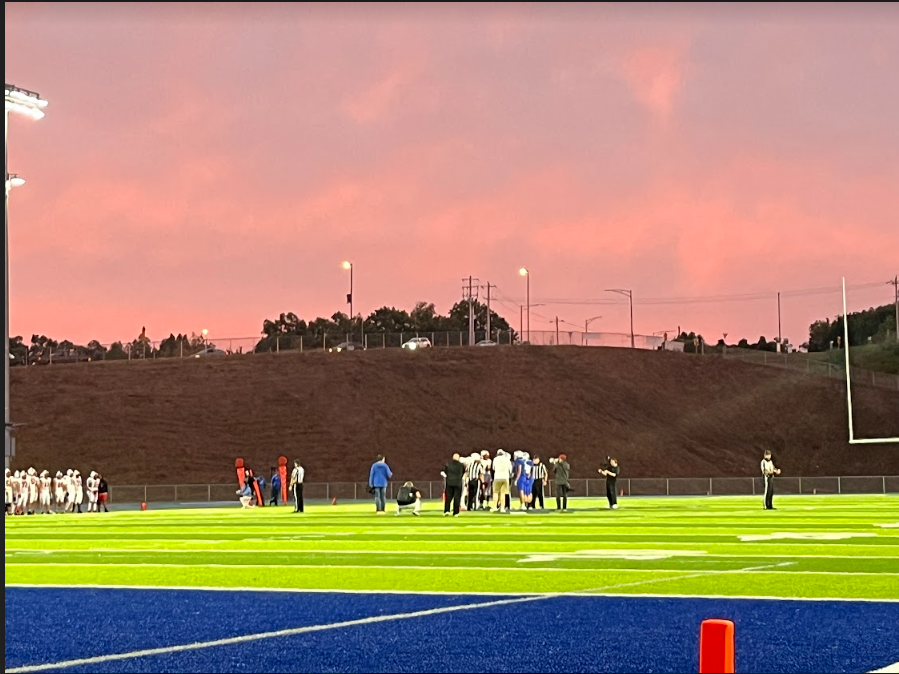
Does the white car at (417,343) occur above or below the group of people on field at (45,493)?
above

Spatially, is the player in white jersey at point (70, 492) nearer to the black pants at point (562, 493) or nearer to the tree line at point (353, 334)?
the black pants at point (562, 493)

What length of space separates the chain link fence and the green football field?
25.7m

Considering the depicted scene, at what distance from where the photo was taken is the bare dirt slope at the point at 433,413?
8019 cm

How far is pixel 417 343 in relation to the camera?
94.8m

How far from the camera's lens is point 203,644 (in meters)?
9.12

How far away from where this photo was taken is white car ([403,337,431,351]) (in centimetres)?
9332

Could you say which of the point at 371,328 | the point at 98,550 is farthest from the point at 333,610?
the point at 371,328

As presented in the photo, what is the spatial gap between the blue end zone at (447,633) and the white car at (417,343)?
265ft

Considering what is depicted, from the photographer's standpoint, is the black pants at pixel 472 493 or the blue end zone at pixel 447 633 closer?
the blue end zone at pixel 447 633

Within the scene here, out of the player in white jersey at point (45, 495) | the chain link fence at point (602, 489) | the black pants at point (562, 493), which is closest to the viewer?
the black pants at point (562, 493)

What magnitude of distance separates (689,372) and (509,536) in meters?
71.6

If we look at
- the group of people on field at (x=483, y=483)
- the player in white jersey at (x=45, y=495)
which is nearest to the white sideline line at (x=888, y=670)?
the group of people on field at (x=483, y=483)

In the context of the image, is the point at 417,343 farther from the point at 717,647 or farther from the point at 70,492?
the point at 717,647

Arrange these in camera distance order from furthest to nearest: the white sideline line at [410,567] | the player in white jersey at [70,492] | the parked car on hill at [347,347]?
the parked car on hill at [347,347]
the player in white jersey at [70,492]
the white sideline line at [410,567]
